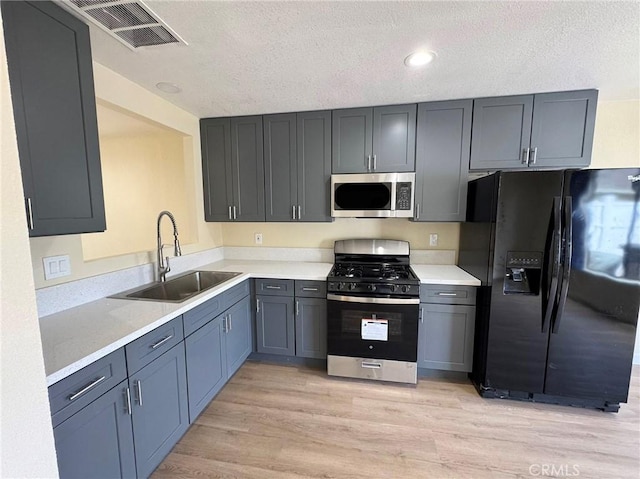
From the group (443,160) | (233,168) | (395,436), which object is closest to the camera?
(395,436)

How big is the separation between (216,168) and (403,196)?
6.16 feet

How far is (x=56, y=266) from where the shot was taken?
154 cm

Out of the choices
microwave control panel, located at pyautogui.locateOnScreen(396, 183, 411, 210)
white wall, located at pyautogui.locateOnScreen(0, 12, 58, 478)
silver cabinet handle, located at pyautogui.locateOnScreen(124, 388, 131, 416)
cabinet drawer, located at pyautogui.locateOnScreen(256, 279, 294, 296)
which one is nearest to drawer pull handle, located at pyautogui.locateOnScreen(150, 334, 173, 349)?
silver cabinet handle, located at pyautogui.locateOnScreen(124, 388, 131, 416)

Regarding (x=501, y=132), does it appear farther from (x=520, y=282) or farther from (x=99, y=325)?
(x=99, y=325)

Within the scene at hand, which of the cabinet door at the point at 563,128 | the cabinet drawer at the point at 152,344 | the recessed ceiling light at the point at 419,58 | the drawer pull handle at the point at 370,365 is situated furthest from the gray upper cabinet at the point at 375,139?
the cabinet drawer at the point at 152,344

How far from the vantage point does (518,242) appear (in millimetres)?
1966

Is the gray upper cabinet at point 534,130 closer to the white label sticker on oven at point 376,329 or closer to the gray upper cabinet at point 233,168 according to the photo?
the white label sticker on oven at point 376,329

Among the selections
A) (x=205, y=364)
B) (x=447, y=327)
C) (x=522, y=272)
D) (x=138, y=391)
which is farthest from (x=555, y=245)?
(x=138, y=391)

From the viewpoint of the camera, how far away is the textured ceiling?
1282 mm

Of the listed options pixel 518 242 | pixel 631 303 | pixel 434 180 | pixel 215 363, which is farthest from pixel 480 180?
pixel 215 363

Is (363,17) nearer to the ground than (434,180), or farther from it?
farther from it

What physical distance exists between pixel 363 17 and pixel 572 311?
234 cm

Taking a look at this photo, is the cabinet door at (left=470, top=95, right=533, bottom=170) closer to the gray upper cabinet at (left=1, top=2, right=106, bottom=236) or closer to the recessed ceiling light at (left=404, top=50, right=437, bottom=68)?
the recessed ceiling light at (left=404, top=50, right=437, bottom=68)

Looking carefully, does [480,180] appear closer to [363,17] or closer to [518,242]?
[518,242]
